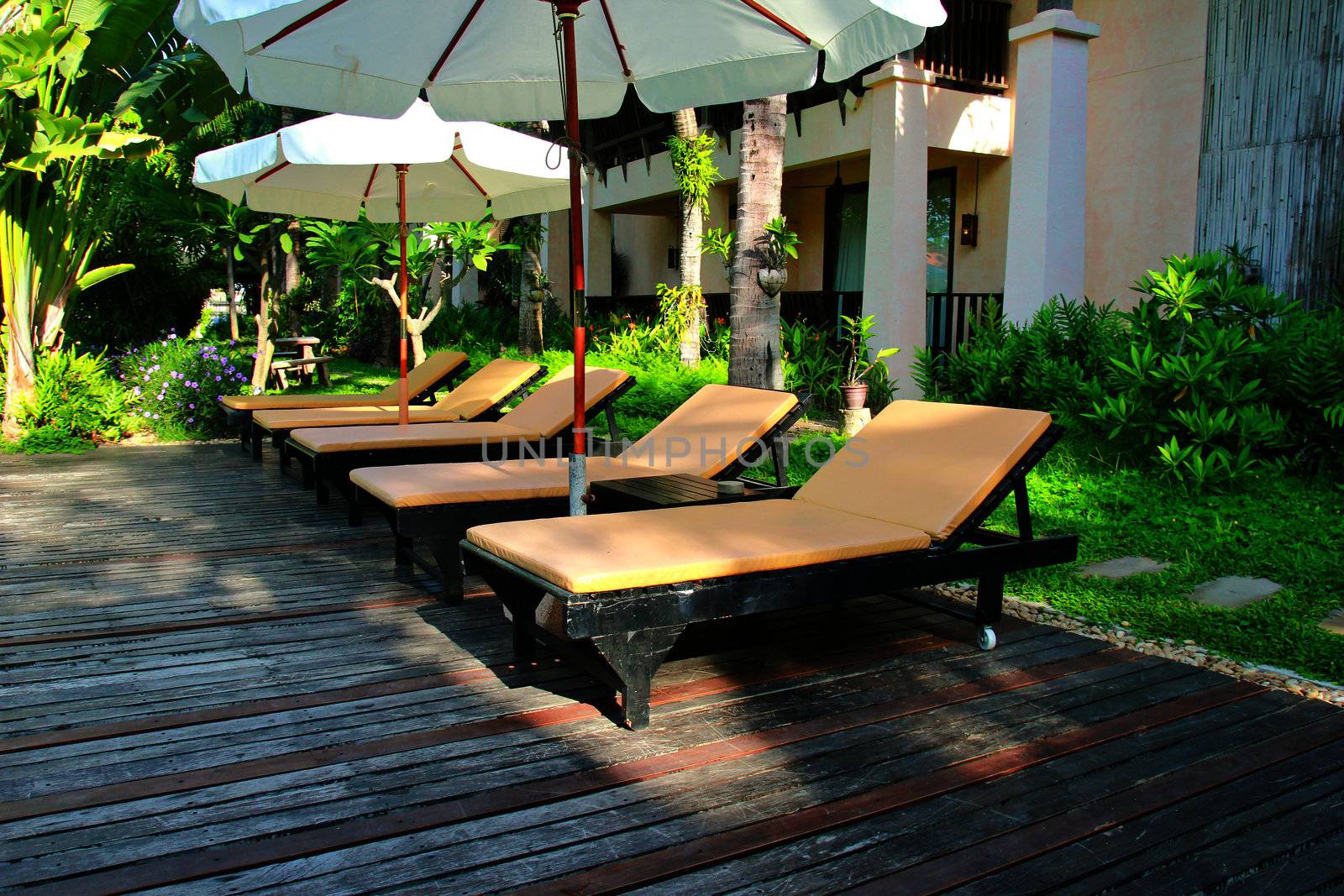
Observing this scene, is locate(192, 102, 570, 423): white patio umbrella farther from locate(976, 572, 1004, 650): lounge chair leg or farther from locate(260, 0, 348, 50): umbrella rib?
locate(976, 572, 1004, 650): lounge chair leg

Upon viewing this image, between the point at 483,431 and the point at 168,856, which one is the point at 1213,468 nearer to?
the point at 483,431

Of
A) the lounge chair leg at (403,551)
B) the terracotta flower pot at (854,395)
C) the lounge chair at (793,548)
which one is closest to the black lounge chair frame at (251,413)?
the terracotta flower pot at (854,395)

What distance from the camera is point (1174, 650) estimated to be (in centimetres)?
418

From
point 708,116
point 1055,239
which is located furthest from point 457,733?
point 708,116

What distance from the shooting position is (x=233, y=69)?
4.32 meters

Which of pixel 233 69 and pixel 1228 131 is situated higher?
pixel 1228 131

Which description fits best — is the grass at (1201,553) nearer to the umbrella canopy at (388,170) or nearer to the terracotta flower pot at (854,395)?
the terracotta flower pot at (854,395)

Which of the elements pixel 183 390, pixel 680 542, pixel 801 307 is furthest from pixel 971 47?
pixel 680 542

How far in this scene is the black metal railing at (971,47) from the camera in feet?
39.3

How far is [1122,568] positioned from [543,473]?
3.15m

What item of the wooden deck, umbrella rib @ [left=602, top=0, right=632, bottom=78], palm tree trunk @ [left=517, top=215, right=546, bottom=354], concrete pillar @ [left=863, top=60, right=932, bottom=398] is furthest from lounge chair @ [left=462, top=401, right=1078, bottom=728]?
palm tree trunk @ [left=517, top=215, right=546, bottom=354]

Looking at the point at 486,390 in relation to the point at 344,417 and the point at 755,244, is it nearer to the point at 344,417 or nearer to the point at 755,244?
the point at 344,417

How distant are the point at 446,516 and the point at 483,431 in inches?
99.7

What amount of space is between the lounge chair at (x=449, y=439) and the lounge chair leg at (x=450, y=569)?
1.52 meters
